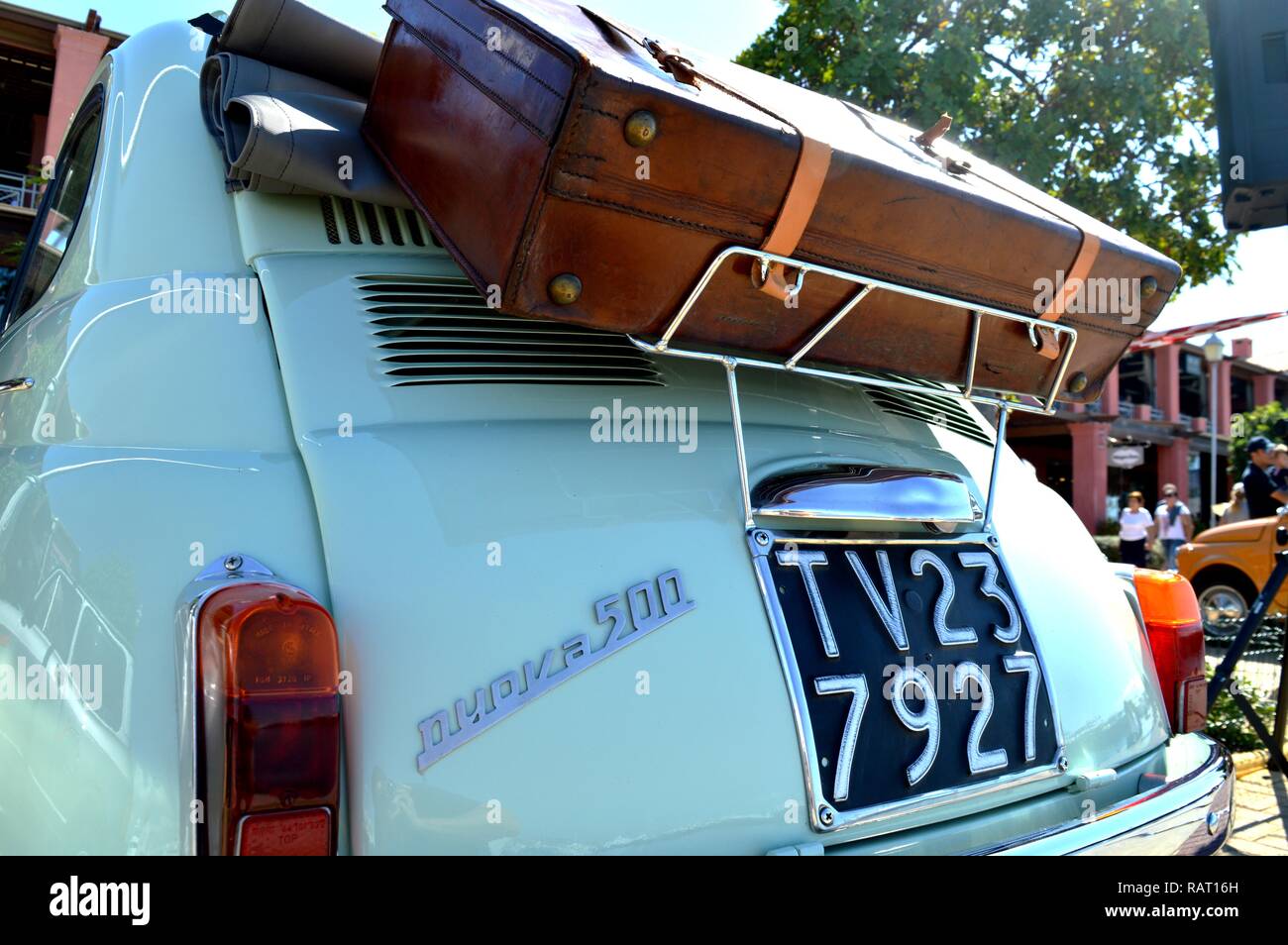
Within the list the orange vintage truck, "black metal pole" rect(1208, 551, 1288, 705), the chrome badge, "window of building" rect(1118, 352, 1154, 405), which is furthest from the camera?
"window of building" rect(1118, 352, 1154, 405)

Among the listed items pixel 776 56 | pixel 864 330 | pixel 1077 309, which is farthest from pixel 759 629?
pixel 776 56

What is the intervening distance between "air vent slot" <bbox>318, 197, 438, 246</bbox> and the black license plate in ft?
3.16

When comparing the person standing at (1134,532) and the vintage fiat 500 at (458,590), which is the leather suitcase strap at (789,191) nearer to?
the vintage fiat 500 at (458,590)

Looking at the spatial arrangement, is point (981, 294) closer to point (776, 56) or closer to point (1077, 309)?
point (1077, 309)

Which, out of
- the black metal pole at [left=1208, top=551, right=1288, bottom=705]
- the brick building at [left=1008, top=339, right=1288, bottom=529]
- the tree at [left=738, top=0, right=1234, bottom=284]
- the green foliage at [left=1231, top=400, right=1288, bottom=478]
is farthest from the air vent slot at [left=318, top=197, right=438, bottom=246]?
the brick building at [left=1008, top=339, right=1288, bottom=529]

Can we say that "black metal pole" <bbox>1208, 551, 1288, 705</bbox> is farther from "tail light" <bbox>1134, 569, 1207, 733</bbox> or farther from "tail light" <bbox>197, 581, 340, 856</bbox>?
"tail light" <bbox>197, 581, 340, 856</bbox>

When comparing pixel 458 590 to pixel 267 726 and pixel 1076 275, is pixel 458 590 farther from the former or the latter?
pixel 1076 275

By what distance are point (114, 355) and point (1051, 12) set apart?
22.8 feet

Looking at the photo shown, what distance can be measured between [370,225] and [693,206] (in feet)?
2.40

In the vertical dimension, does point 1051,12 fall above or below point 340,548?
above

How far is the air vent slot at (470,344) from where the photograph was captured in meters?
1.79

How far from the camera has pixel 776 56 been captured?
7.35 metres

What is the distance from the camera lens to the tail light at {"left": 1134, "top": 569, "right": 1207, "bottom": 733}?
2.42 m

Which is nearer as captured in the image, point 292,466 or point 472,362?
point 292,466
